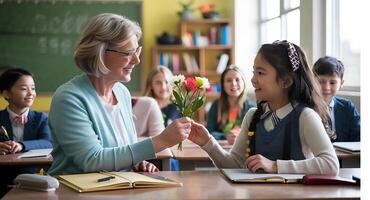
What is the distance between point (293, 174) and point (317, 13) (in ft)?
9.68

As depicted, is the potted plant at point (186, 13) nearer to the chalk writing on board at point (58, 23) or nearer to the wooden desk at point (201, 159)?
the chalk writing on board at point (58, 23)

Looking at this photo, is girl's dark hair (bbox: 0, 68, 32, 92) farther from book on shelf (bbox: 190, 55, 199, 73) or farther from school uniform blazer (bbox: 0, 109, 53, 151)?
book on shelf (bbox: 190, 55, 199, 73)

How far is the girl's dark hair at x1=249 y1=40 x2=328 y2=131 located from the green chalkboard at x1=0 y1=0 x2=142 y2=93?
5.27 metres

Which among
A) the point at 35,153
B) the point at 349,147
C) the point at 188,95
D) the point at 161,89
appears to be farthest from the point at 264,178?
the point at 161,89

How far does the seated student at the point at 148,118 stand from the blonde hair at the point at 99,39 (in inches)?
74.6

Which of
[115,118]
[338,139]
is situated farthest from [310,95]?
[338,139]

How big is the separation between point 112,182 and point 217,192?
0.32 m

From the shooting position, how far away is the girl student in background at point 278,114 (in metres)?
1.94

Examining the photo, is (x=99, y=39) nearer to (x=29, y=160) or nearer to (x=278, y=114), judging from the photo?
(x=278, y=114)

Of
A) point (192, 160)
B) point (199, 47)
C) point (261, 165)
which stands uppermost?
point (199, 47)

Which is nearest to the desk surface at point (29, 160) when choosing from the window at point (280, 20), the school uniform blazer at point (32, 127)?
the school uniform blazer at point (32, 127)

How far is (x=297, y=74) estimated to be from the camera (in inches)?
80.2

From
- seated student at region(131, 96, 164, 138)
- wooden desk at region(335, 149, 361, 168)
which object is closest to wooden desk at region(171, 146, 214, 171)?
wooden desk at region(335, 149, 361, 168)

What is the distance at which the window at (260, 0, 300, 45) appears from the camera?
499 centimetres
